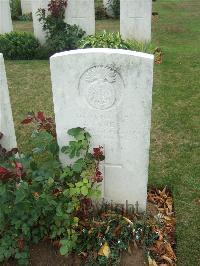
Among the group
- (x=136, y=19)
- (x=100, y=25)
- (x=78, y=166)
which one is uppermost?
(x=136, y=19)

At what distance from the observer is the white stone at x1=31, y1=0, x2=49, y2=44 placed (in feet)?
30.1

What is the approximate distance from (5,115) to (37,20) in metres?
6.17

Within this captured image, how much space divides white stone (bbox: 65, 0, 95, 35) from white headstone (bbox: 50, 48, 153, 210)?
6004mm

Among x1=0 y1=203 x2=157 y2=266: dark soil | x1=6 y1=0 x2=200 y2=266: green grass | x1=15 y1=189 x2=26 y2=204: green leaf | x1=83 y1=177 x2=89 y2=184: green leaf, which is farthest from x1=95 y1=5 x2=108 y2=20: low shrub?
x1=15 y1=189 x2=26 y2=204: green leaf

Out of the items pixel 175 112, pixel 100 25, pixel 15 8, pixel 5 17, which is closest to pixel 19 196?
pixel 175 112

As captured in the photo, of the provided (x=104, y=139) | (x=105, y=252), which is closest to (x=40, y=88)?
(x=104, y=139)

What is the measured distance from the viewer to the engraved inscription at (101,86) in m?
3.36

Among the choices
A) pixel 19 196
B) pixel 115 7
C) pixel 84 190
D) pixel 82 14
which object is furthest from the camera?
pixel 115 7

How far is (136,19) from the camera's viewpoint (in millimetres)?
9336

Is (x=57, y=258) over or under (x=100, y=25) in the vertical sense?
under

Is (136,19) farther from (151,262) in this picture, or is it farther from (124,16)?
(151,262)

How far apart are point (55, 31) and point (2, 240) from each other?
22.4 feet

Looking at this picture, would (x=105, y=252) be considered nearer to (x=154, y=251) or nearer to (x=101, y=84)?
(x=154, y=251)

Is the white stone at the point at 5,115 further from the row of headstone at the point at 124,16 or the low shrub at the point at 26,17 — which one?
the low shrub at the point at 26,17
